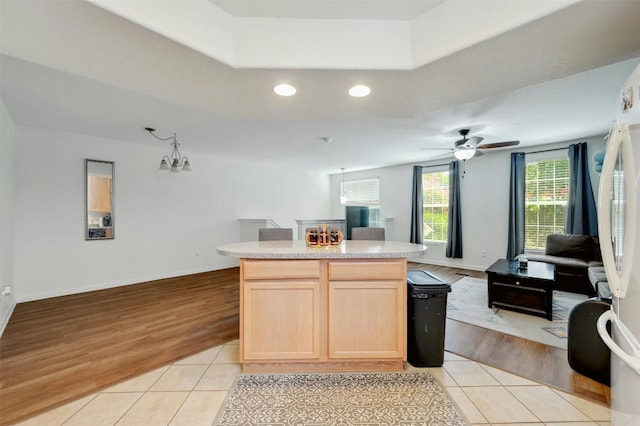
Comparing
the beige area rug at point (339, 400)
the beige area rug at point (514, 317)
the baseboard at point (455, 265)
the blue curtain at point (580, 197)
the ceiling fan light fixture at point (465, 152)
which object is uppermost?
the ceiling fan light fixture at point (465, 152)

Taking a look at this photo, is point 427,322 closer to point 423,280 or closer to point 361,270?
point 423,280

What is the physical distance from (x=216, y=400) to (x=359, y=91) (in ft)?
7.87

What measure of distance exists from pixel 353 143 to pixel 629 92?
3.58 metres

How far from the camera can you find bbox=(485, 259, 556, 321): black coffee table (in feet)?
9.87

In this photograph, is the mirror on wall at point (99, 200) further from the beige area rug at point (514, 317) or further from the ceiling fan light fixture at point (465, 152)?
the ceiling fan light fixture at point (465, 152)

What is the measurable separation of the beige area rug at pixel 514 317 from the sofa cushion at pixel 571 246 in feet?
2.17

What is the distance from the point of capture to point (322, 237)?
93.2 inches

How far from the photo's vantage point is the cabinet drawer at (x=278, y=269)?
1.97 metres

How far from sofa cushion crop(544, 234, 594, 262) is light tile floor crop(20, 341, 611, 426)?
3.28 meters

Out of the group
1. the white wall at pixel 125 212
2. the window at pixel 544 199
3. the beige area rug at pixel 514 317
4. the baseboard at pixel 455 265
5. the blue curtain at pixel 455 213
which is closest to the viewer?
the beige area rug at pixel 514 317

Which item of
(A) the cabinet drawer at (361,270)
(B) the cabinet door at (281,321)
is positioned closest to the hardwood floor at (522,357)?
(A) the cabinet drawer at (361,270)

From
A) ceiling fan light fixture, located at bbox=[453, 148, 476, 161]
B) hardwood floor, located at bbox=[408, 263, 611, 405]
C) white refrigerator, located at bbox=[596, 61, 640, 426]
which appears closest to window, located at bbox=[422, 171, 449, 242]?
ceiling fan light fixture, located at bbox=[453, 148, 476, 161]

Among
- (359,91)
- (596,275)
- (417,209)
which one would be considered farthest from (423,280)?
(417,209)

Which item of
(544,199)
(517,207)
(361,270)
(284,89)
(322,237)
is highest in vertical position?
(284,89)
